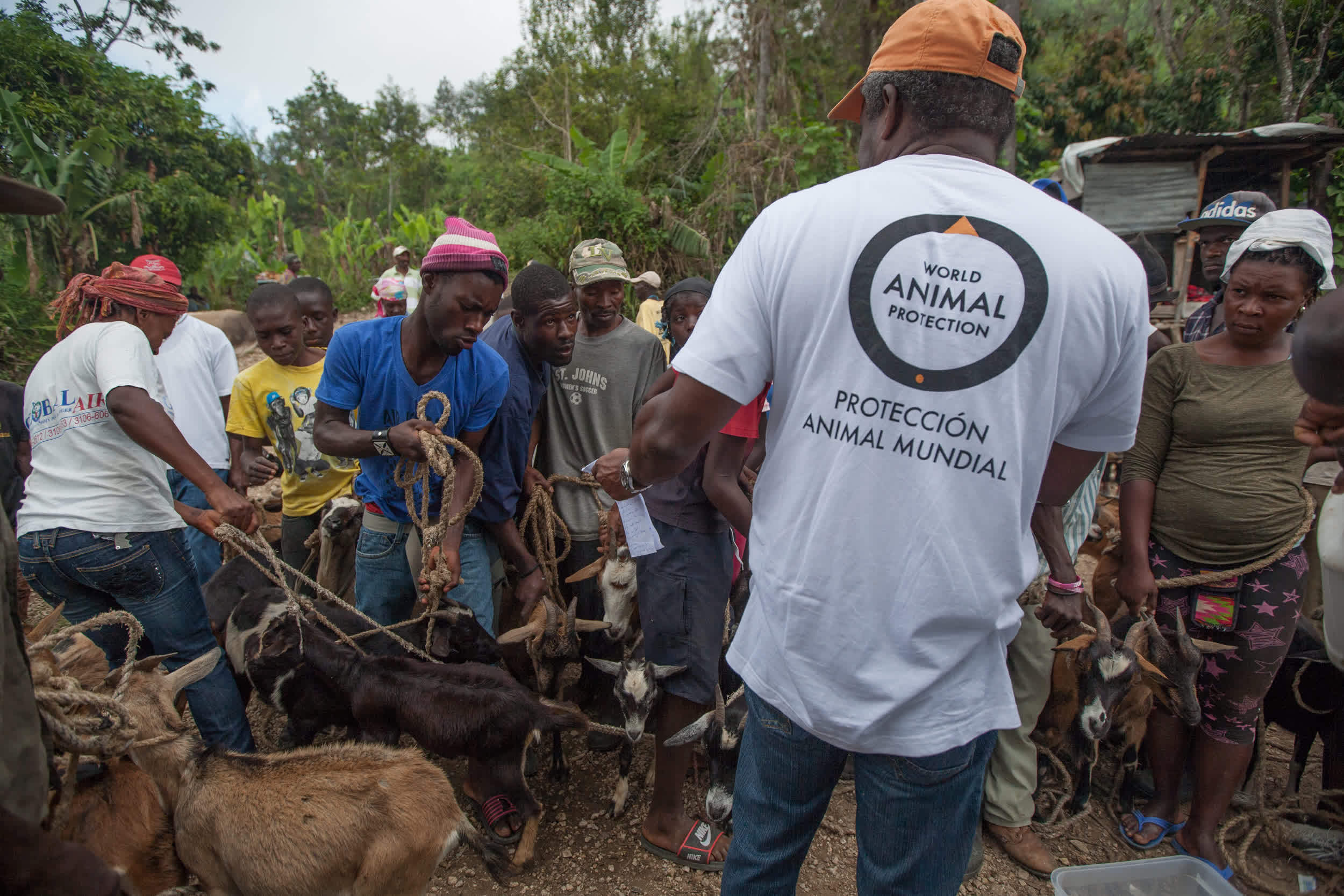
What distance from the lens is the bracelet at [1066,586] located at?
7.58 feet

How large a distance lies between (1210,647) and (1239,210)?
115 inches

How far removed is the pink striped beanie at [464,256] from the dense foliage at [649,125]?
8.17m

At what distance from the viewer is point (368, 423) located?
3266mm

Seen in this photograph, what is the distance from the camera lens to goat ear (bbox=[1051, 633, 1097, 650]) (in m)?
3.24

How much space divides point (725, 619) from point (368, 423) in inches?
70.8

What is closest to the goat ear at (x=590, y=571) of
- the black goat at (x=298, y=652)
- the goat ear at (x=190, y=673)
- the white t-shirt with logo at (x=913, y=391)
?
the black goat at (x=298, y=652)

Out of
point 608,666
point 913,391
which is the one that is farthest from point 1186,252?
point 913,391

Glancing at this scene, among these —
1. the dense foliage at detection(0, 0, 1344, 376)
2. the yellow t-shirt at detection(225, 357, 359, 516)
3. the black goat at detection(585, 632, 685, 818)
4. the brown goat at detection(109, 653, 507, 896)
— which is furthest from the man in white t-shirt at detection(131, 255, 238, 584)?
the dense foliage at detection(0, 0, 1344, 376)

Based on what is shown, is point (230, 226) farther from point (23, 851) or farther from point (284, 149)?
point (284, 149)

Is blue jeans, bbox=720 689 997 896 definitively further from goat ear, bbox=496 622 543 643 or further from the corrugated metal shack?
the corrugated metal shack

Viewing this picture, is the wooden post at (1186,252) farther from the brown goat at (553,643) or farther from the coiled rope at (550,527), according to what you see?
the brown goat at (553,643)

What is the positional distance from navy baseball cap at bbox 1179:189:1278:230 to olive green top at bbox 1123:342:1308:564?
2.07 meters

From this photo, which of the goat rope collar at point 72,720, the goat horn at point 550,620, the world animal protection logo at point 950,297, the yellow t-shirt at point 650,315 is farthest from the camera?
the yellow t-shirt at point 650,315

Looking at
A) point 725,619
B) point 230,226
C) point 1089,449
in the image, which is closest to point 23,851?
point 1089,449
